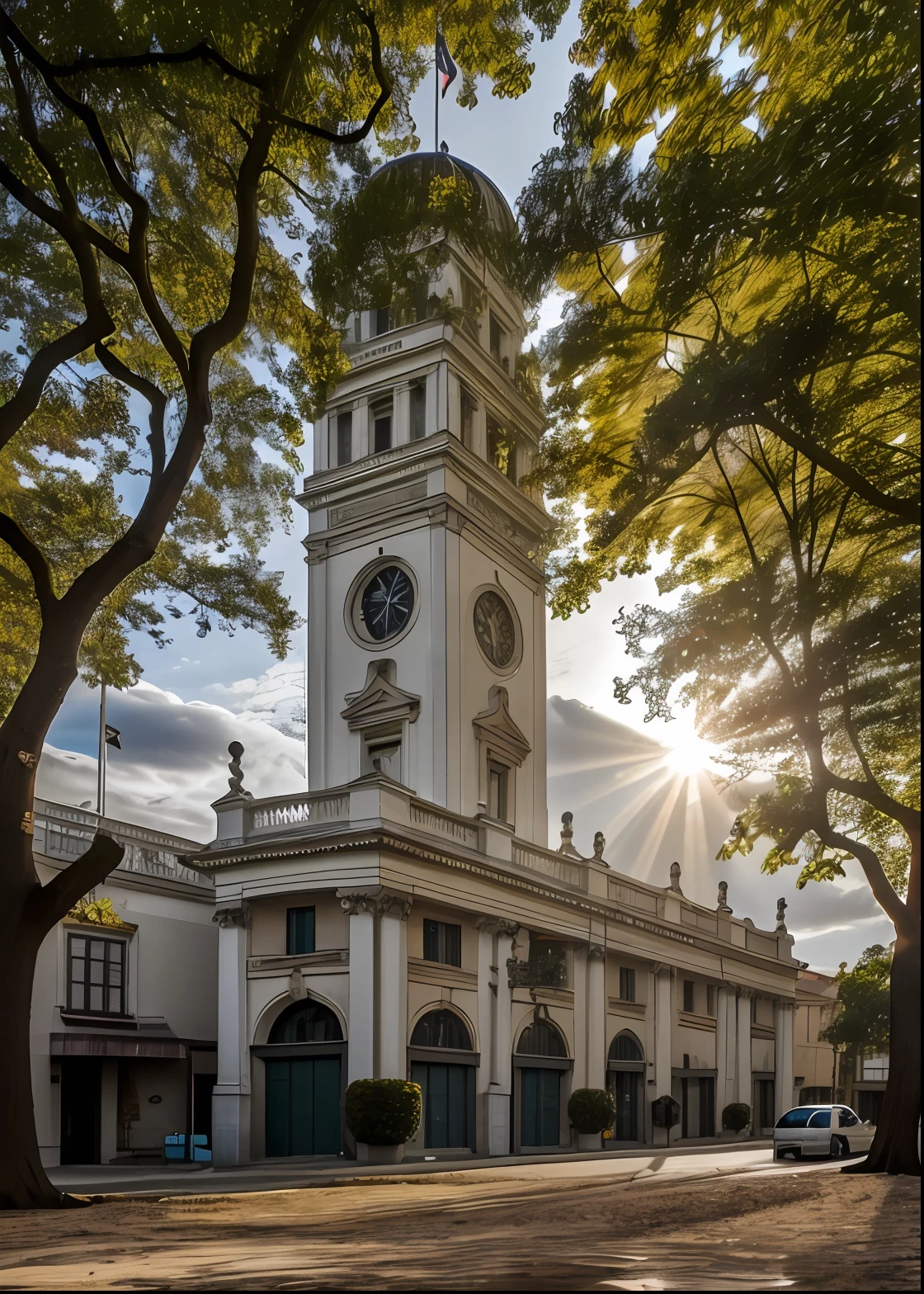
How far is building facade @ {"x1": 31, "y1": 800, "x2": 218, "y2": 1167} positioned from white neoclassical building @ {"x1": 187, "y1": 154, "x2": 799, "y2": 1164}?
2.54m

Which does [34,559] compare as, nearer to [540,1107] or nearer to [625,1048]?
[540,1107]

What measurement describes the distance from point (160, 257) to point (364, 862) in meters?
16.1

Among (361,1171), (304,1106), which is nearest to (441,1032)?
(304,1106)

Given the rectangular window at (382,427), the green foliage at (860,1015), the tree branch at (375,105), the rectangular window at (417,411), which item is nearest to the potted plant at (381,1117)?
the tree branch at (375,105)

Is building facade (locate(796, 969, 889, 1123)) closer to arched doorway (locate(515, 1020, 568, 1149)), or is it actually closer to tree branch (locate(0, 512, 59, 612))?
arched doorway (locate(515, 1020, 568, 1149))

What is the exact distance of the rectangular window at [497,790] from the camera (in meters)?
40.0

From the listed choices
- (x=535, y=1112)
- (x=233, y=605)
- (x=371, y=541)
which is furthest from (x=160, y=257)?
(x=535, y=1112)

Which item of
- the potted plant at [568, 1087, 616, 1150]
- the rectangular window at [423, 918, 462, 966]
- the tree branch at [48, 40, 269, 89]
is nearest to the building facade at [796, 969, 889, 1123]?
the potted plant at [568, 1087, 616, 1150]

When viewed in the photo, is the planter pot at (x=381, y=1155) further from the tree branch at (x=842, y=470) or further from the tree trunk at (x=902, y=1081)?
the tree branch at (x=842, y=470)

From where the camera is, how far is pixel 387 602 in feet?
131

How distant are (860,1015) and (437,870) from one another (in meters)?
36.8

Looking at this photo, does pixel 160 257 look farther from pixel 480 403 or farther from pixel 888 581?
pixel 480 403

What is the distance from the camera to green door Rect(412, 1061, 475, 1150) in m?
30.8

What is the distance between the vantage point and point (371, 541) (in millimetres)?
40281
